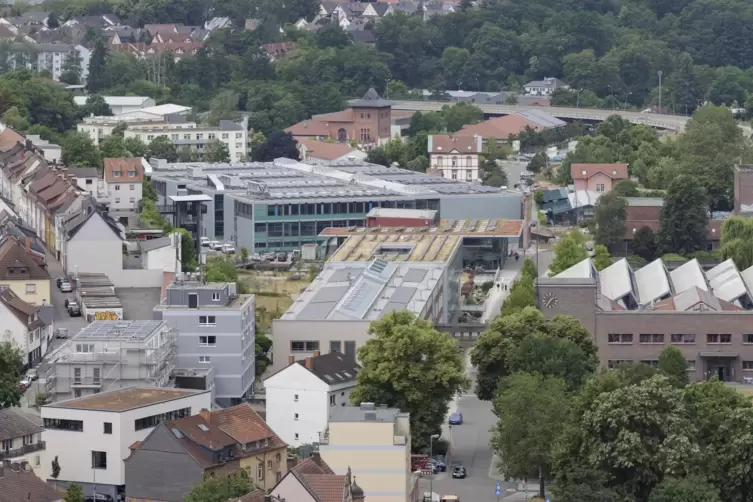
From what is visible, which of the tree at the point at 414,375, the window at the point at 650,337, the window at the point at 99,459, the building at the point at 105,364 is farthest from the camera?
the window at the point at 650,337

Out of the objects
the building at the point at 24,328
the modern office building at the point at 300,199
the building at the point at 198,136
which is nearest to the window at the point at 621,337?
the building at the point at 24,328

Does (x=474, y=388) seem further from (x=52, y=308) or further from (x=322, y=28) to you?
(x=322, y=28)

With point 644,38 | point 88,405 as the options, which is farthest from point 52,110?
point 88,405

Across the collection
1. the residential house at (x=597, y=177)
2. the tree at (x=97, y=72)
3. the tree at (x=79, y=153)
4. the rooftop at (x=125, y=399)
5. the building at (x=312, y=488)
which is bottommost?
the rooftop at (x=125, y=399)

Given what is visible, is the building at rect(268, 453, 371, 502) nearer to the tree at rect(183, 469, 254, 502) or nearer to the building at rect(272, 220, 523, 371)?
the tree at rect(183, 469, 254, 502)

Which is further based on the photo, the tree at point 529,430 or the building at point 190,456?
the tree at point 529,430

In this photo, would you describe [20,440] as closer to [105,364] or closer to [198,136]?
[105,364]

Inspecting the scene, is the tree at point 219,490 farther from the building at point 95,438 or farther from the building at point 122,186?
the building at point 122,186
